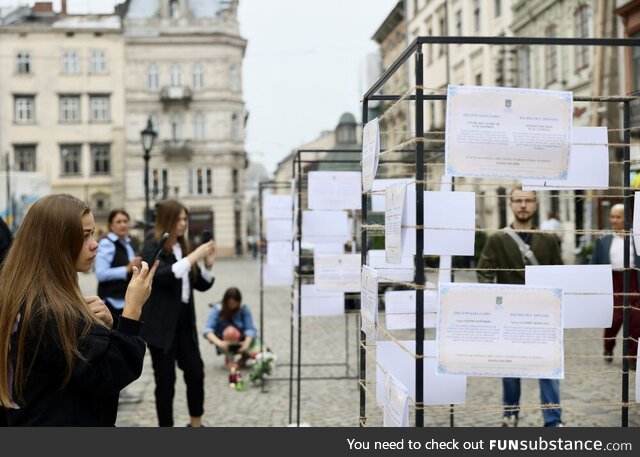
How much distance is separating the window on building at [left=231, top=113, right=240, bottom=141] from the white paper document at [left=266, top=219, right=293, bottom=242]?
50.0 meters

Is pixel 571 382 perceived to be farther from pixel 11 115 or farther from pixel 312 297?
pixel 11 115

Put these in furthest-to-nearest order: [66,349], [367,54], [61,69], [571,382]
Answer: [367,54] → [61,69] → [571,382] → [66,349]

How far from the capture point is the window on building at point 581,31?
976 inches

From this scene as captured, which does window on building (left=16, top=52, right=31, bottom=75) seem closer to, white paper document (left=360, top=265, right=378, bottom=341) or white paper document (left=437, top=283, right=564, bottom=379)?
white paper document (left=360, top=265, right=378, bottom=341)

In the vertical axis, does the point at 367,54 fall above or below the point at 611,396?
above

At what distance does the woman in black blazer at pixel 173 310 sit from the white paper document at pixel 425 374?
91.5 inches

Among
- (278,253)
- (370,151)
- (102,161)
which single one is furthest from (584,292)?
(102,161)

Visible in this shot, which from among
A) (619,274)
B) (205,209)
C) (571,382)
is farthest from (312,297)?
(205,209)

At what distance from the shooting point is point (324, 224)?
9.05 metres

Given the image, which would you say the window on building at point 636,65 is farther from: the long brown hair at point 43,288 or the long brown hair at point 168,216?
the long brown hair at point 43,288

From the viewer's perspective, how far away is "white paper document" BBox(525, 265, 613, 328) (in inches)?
150

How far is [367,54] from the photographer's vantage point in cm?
6519

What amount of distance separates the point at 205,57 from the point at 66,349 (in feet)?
195

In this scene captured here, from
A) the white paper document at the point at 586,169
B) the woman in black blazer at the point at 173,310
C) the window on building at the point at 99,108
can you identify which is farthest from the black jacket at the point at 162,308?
the window on building at the point at 99,108
